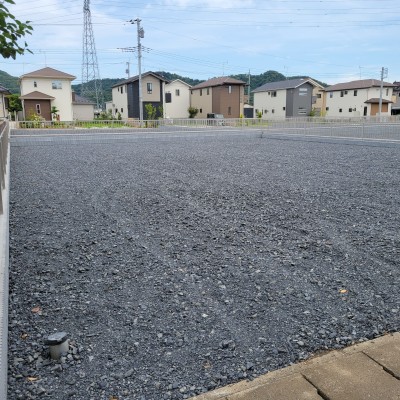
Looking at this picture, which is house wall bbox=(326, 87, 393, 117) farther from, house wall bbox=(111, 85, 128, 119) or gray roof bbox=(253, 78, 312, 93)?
house wall bbox=(111, 85, 128, 119)

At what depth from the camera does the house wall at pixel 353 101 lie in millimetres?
43906

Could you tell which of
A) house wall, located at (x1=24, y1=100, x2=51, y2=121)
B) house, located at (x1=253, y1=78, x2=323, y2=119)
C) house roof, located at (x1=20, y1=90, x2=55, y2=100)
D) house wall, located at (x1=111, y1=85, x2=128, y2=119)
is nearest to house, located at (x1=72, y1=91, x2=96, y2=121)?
house wall, located at (x1=111, y1=85, x2=128, y2=119)

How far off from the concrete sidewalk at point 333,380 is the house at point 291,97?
44.6 meters

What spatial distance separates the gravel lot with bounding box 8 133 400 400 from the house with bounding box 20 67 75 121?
3129 cm

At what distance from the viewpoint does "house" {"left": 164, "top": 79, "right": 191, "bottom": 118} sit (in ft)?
143

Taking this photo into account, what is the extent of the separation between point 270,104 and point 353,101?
33.8ft

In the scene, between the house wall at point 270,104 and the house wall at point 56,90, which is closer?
the house wall at point 56,90

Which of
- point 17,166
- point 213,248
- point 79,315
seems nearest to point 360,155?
point 213,248

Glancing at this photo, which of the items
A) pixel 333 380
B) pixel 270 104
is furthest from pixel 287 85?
pixel 333 380

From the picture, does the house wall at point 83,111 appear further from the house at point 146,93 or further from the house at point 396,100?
the house at point 396,100

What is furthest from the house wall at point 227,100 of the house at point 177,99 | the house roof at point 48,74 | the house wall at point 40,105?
the house wall at point 40,105

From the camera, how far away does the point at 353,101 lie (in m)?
45.6

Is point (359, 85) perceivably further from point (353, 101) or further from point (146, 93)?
point (146, 93)

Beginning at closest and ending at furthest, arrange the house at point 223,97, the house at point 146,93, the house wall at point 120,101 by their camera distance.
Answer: the house at point 146,93 < the house wall at point 120,101 < the house at point 223,97
